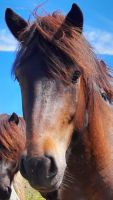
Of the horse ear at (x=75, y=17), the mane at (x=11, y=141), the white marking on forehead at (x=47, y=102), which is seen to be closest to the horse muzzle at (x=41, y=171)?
the white marking on forehead at (x=47, y=102)

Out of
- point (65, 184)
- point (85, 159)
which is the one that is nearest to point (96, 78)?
point (85, 159)

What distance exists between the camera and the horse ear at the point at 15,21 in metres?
4.43

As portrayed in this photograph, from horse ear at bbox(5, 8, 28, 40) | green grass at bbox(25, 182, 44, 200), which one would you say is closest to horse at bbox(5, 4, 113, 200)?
horse ear at bbox(5, 8, 28, 40)

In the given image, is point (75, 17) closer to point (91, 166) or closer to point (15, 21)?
point (15, 21)

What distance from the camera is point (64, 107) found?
3.76 m

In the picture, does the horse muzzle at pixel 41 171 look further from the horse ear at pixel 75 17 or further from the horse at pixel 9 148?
the horse at pixel 9 148

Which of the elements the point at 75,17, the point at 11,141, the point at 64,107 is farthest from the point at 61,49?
the point at 11,141

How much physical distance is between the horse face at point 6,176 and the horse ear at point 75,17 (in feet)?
11.9

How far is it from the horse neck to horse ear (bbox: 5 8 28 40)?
1131 millimetres

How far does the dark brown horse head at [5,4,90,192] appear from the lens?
11.4 feet

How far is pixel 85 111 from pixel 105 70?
2.06 ft

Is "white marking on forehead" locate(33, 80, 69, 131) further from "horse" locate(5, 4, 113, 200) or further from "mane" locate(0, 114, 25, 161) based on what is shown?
"mane" locate(0, 114, 25, 161)

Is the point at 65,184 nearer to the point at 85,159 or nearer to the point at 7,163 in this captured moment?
the point at 85,159

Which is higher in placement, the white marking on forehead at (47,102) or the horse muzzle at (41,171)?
the white marking on forehead at (47,102)
